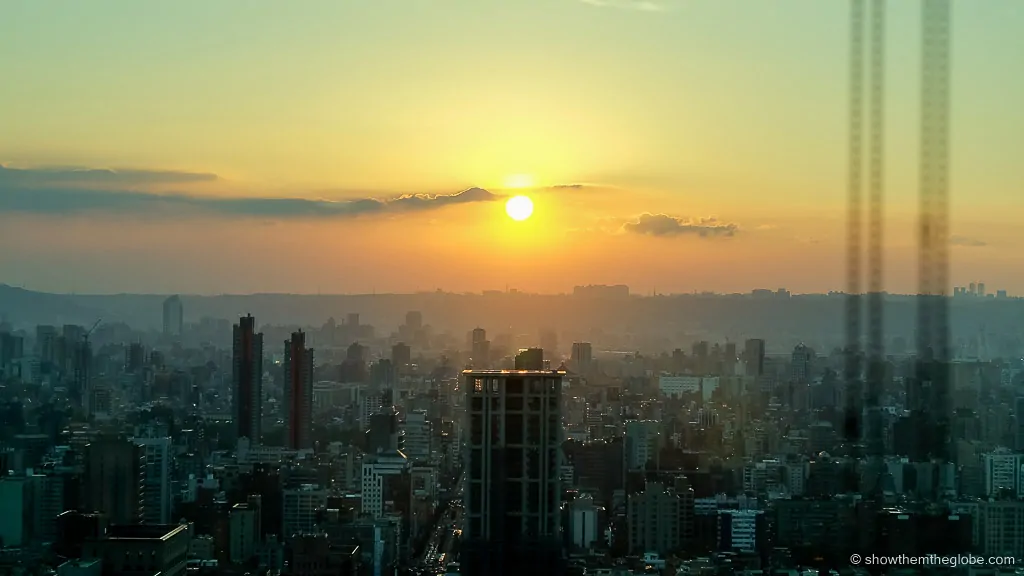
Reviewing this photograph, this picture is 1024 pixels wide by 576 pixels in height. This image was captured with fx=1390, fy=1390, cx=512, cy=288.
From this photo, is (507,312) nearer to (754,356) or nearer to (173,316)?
(754,356)

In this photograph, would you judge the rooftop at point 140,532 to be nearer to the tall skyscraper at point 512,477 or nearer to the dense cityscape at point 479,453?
the dense cityscape at point 479,453

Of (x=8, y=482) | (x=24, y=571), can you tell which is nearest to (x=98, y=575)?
(x=24, y=571)

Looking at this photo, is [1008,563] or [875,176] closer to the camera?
[875,176]

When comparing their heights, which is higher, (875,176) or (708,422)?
(875,176)

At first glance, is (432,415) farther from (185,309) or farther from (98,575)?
(98,575)

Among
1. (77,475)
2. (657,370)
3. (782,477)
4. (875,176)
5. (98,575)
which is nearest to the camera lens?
(875,176)

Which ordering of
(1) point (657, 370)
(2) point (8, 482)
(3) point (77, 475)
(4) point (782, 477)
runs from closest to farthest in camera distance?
(2) point (8, 482) < (3) point (77, 475) < (4) point (782, 477) < (1) point (657, 370)

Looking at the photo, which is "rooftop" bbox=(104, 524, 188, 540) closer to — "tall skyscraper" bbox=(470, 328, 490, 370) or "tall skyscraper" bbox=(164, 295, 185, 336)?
"tall skyscraper" bbox=(470, 328, 490, 370)

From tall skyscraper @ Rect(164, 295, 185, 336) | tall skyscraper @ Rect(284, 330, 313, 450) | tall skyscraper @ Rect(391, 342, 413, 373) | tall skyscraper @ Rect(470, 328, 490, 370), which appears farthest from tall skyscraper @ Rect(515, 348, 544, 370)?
tall skyscraper @ Rect(391, 342, 413, 373)
